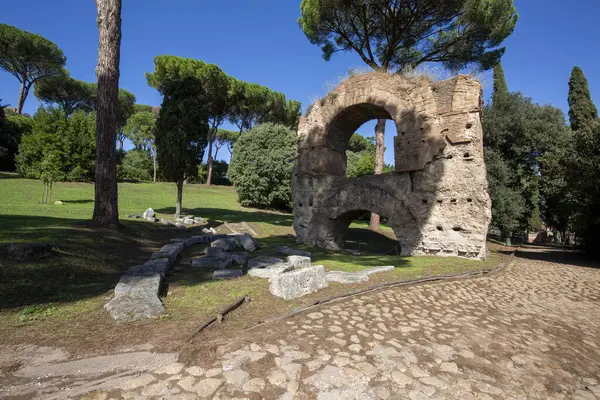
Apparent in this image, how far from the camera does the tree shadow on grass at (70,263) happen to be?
4.62m

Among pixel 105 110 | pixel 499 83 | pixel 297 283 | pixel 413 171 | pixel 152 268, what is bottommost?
pixel 152 268

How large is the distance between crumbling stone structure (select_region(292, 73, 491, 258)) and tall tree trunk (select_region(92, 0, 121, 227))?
268 inches

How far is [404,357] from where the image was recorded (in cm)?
329

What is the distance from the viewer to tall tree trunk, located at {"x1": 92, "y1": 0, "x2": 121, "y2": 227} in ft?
31.9

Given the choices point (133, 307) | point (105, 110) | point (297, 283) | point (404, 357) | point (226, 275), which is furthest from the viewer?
point (105, 110)

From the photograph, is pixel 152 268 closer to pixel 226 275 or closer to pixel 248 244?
pixel 226 275

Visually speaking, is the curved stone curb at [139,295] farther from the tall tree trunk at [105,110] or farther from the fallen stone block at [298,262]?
the tall tree trunk at [105,110]

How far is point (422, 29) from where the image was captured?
16.4m

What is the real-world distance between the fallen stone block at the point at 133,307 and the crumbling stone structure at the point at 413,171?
26.3 ft

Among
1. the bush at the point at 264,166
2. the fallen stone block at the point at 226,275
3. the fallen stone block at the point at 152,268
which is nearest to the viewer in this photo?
the fallen stone block at the point at 152,268

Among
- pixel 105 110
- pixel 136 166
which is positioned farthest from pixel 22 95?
pixel 105 110

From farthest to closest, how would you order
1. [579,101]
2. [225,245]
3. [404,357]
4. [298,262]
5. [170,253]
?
[579,101]
[225,245]
[170,253]
[298,262]
[404,357]

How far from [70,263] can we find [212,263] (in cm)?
265

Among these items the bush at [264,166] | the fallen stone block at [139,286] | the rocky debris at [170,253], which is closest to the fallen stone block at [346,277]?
the fallen stone block at [139,286]
